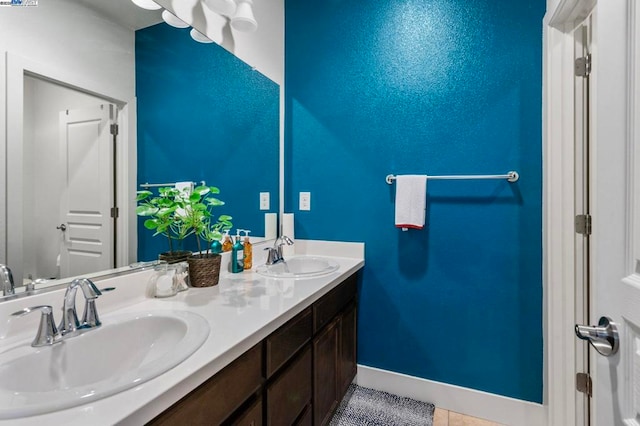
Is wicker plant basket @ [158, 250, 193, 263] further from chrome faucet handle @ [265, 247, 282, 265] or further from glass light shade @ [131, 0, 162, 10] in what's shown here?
glass light shade @ [131, 0, 162, 10]

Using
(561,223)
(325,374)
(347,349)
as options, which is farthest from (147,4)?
(561,223)

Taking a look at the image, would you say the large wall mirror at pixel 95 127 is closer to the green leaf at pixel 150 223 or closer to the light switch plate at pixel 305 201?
the green leaf at pixel 150 223

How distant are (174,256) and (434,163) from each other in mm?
1466

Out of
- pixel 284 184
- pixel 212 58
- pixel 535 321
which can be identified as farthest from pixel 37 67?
pixel 535 321

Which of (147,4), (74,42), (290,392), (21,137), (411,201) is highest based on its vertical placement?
(147,4)

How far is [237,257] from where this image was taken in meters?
1.63

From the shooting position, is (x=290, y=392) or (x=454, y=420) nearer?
(x=290, y=392)

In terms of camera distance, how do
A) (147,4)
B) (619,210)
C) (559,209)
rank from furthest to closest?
(559,209) < (147,4) < (619,210)

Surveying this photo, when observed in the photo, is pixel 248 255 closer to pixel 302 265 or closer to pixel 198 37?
pixel 302 265

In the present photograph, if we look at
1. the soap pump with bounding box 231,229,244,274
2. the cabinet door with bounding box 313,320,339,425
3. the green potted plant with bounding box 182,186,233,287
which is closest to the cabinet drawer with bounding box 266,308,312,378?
the cabinet door with bounding box 313,320,339,425

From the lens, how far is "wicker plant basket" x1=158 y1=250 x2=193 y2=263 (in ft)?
4.30

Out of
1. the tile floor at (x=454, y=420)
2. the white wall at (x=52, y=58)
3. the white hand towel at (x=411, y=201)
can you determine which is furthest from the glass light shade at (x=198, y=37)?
the tile floor at (x=454, y=420)

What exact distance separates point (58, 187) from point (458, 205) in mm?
1797

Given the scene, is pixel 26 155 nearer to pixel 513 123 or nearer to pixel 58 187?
pixel 58 187
